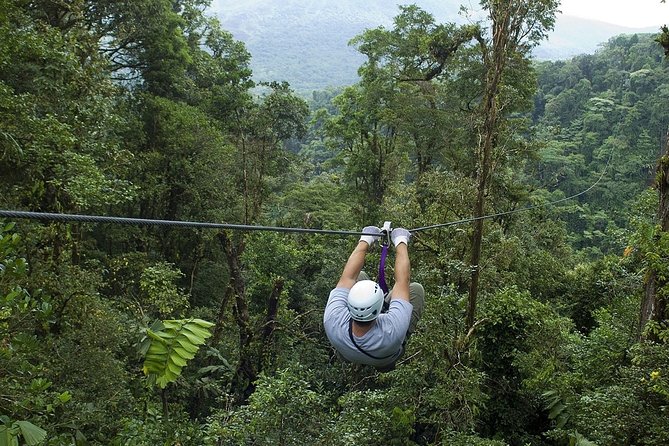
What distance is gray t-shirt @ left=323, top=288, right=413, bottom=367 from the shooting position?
287cm

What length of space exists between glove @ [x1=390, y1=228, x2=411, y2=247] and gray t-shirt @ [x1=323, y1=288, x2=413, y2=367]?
40 centimetres

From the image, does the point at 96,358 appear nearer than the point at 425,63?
Yes

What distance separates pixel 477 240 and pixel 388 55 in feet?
37.9

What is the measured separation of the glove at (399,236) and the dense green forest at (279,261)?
125 centimetres

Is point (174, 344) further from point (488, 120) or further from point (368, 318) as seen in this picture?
point (488, 120)

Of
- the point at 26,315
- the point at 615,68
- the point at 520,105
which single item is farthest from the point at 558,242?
the point at 615,68

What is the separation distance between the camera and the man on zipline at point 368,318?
9.04 feet

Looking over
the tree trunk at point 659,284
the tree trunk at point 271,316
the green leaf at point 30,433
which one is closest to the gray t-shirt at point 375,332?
the green leaf at point 30,433

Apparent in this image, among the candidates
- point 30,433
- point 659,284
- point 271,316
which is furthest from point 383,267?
point 271,316

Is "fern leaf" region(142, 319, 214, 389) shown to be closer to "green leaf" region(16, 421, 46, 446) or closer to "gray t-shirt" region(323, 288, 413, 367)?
"gray t-shirt" region(323, 288, 413, 367)

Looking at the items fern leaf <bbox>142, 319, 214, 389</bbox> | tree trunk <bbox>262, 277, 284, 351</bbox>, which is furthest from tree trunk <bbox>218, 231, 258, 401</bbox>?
fern leaf <bbox>142, 319, 214, 389</bbox>

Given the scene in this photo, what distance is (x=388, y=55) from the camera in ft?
54.4

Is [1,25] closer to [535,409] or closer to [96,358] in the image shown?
[96,358]

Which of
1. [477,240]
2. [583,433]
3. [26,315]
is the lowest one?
[583,433]
